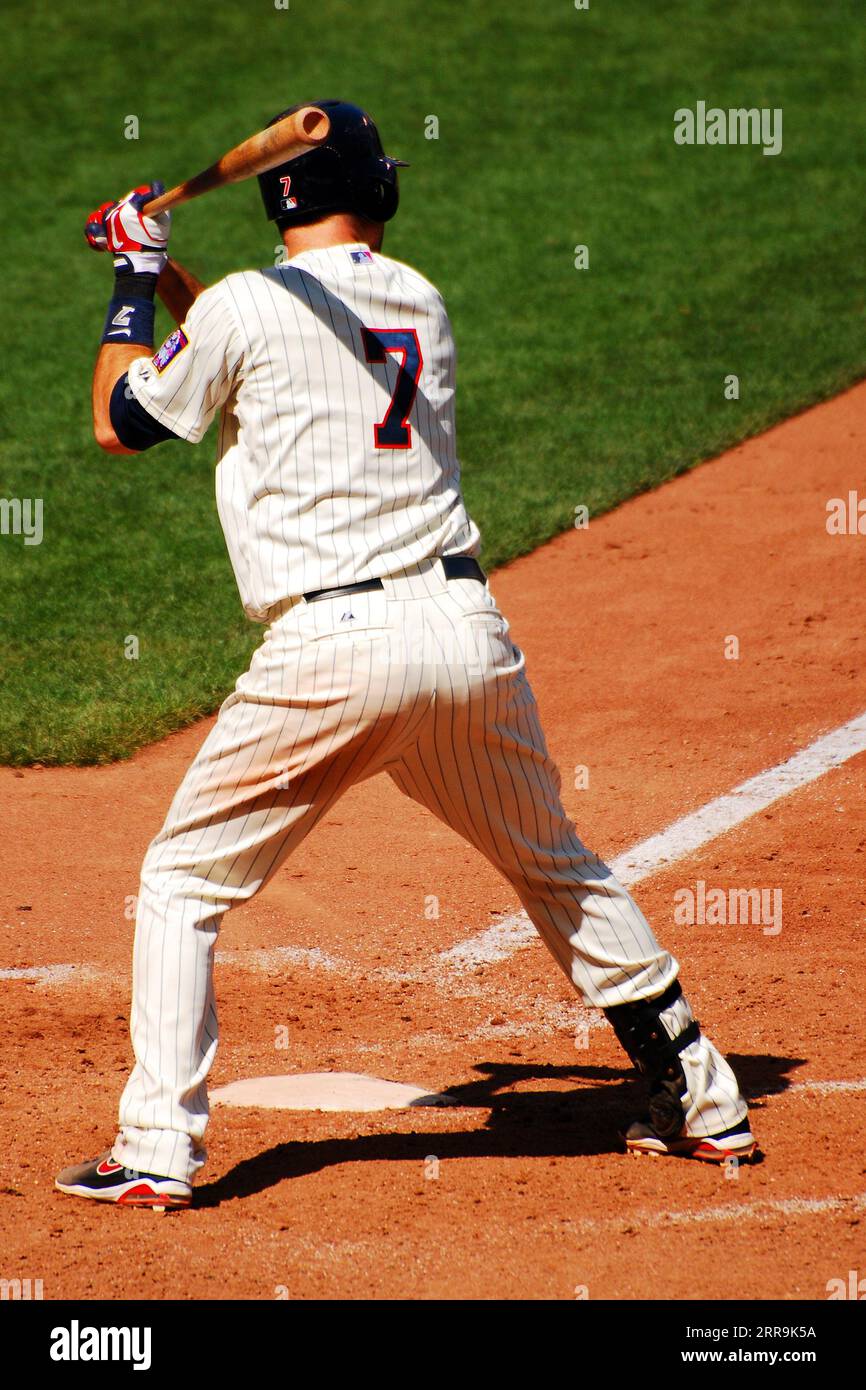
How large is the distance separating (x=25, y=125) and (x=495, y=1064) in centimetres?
1303

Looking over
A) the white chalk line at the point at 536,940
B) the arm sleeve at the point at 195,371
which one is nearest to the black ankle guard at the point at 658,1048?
the white chalk line at the point at 536,940

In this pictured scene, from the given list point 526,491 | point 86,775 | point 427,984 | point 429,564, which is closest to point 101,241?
point 429,564

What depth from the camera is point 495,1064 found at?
4125 mm

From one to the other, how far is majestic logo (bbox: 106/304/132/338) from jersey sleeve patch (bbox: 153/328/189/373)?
0.30 meters

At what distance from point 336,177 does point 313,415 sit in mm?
504

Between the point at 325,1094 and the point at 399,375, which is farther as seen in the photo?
the point at 325,1094

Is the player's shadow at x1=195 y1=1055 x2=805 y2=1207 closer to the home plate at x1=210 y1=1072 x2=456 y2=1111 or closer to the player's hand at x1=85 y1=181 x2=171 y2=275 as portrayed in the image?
the home plate at x1=210 y1=1072 x2=456 y2=1111

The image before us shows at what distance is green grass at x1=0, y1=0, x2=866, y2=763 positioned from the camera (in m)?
7.77

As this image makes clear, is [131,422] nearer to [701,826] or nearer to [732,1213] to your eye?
[732,1213]

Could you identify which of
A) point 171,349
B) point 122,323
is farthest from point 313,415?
point 122,323

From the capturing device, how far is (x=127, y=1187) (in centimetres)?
324

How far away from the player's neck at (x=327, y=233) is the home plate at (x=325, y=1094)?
6.46 ft

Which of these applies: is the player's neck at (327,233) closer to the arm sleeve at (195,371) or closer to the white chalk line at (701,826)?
the arm sleeve at (195,371)

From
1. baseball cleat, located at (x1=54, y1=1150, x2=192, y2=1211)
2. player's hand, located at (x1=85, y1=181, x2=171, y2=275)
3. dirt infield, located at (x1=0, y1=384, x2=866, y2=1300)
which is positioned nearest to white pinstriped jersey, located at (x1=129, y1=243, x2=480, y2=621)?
player's hand, located at (x1=85, y1=181, x2=171, y2=275)
